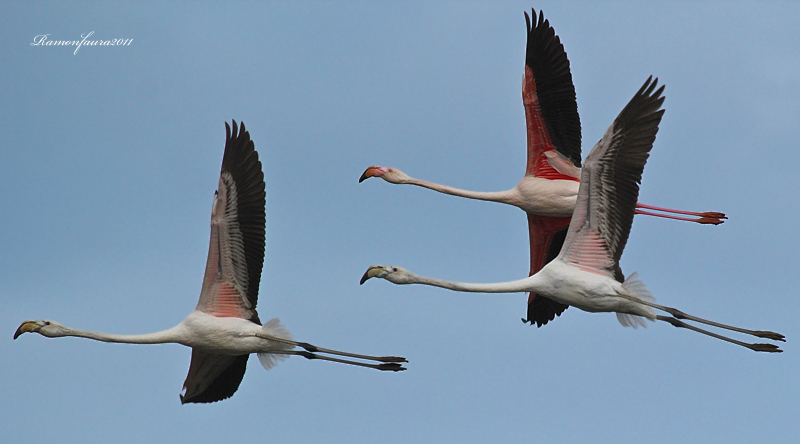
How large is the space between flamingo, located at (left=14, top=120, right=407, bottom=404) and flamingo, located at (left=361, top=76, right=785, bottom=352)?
6.01ft

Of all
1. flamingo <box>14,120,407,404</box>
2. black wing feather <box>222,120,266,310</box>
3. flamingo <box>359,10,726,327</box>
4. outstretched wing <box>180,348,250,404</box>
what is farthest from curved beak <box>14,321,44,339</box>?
flamingo <box>359,10,726,327</box>

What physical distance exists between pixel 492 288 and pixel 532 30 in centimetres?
571

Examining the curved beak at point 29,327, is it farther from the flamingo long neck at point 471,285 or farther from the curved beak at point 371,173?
the curved beak at point 371,173

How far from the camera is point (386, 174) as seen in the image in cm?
2302

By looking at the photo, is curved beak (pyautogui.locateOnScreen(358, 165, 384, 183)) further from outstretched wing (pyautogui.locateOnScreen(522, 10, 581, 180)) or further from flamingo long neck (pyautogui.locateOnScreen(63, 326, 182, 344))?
flamingo long neck (pyautogui.locateOnScreen(63, 326, 182, 344))

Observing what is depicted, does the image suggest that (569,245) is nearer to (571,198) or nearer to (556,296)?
(556,296)

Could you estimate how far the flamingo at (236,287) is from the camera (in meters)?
19.0

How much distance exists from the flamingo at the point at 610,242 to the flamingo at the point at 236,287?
6.01 ft

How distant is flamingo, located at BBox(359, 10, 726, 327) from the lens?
2178 centimetres

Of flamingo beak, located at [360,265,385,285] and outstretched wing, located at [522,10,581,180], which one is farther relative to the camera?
outstretched wing, located at [522,10,581,180]

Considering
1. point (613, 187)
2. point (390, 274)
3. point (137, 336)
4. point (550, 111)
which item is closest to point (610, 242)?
point (613, 187)

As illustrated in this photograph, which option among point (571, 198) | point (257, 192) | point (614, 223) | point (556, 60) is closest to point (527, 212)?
point (571, 198)

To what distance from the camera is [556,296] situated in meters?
18.5

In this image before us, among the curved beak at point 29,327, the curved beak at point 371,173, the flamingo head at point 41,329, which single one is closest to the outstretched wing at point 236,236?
the flamingo head at point 41,329
